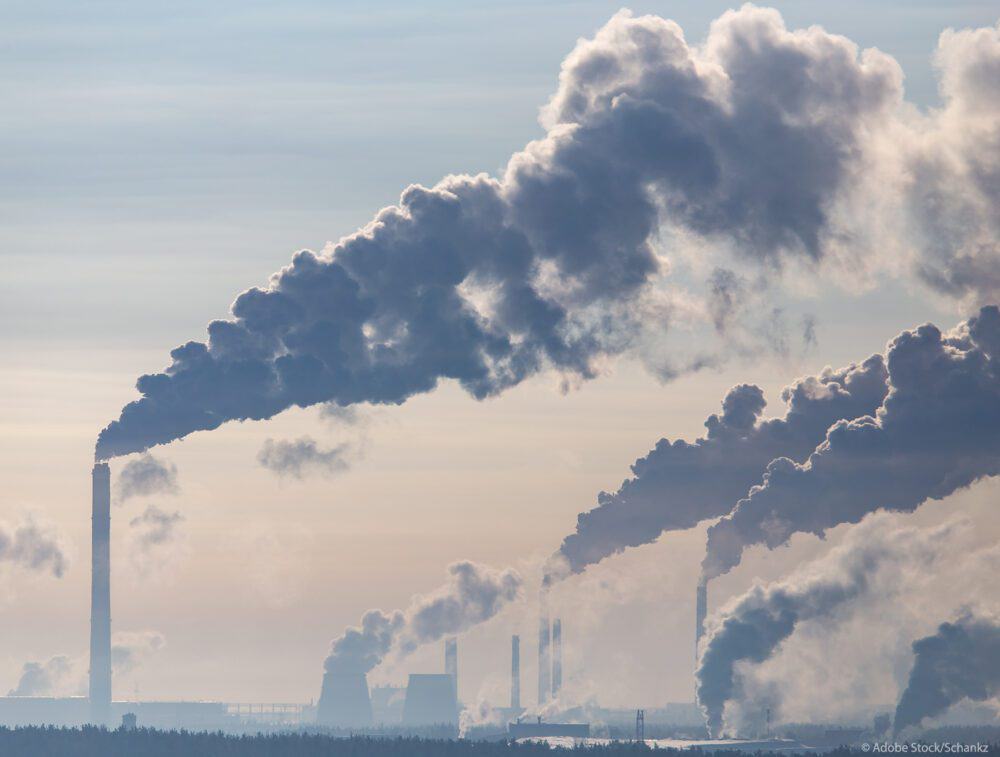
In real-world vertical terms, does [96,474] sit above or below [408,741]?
above

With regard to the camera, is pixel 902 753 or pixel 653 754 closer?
pixel 653 754

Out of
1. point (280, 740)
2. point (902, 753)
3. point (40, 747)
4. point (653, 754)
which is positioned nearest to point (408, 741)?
point (280, 740)

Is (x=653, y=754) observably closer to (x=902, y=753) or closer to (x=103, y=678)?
(x=902, y=753)

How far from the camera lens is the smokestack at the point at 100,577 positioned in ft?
580

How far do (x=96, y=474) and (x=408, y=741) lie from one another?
4254cm

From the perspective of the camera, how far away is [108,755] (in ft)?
604

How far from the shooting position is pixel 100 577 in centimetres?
18288

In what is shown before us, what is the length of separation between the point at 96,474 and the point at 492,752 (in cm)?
4594

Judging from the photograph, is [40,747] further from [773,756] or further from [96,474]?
[773,756]

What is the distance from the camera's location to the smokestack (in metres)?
177

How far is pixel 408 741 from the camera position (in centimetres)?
19050

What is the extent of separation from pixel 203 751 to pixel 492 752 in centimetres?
2907

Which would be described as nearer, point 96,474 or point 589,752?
point 96,474

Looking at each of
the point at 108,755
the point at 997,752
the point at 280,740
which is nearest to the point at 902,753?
the point at 997,752
